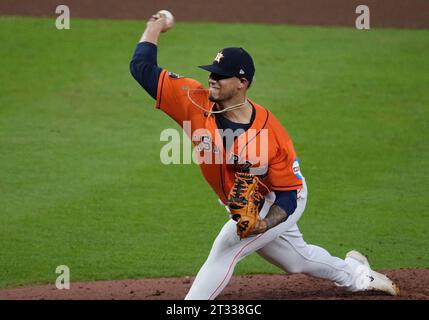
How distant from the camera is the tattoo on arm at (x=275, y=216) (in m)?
5.09

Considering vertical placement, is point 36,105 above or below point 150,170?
above

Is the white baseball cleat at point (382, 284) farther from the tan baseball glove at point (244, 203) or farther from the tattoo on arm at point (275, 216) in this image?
the tan baseball glove at point (244, 203)

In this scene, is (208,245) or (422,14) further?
(422,14)

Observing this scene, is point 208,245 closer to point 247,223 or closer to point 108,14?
point 247,223

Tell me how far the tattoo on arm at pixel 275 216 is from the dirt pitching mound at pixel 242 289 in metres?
0.95

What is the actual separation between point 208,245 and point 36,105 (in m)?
4.00

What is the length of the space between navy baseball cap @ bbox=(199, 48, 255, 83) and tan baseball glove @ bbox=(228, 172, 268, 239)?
23.6 inches

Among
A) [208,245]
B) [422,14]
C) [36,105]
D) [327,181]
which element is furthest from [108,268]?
[422,14]

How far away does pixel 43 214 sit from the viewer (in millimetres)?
7828

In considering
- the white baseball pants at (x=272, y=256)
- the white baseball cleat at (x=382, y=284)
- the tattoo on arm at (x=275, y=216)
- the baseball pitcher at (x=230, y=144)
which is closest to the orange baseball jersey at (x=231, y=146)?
the baseball pitcher at (x=230, y=144)

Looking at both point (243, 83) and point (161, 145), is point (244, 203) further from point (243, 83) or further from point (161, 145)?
point (161, 145)

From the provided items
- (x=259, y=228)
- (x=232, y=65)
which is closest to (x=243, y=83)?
(x=232, y=65)

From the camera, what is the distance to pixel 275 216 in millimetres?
5109
